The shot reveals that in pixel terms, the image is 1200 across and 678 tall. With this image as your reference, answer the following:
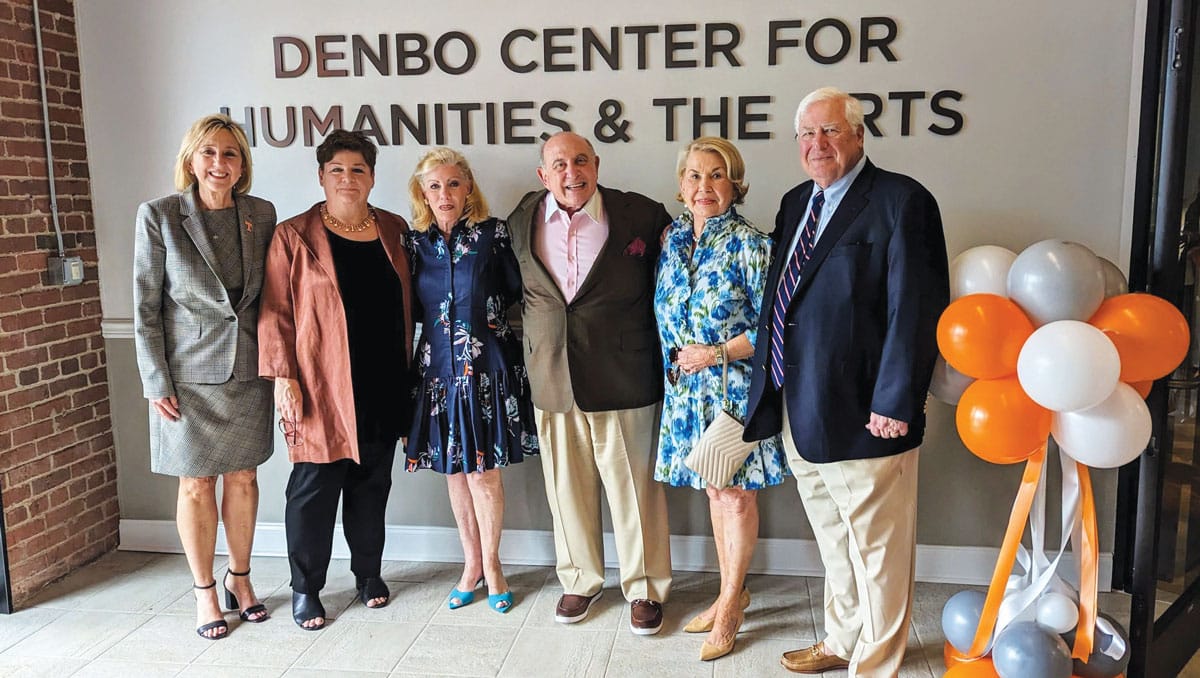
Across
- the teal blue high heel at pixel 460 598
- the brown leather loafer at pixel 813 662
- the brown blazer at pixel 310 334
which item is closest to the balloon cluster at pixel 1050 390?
the brown leather loafer at pixel 813 662

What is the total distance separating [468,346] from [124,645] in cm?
151

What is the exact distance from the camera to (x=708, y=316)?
2697mm

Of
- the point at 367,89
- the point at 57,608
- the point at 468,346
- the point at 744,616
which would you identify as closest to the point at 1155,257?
the point at 744,616

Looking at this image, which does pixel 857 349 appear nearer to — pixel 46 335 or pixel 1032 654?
pixel 1032 654

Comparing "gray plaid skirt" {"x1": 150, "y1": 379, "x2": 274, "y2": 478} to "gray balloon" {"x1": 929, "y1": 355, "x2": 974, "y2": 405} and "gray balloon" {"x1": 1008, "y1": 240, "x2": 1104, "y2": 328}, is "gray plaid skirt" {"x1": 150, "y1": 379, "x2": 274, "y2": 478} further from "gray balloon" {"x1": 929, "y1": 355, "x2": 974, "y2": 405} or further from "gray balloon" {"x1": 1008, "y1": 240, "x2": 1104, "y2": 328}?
"gray balloon" {"x1": 1008, "y1": 240, "x2": 1104, "y2": 328}

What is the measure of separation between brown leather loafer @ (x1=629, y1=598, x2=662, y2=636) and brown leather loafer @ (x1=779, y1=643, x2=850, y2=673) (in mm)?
443

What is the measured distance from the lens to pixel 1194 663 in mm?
2773

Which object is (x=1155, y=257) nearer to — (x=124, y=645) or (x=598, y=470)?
(x=598, y=470)

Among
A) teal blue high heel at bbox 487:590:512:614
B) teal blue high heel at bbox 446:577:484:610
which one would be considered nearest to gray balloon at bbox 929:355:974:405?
teal blue high heel at bbox 487:590:512:614

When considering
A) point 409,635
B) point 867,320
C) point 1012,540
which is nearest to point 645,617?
point 409,635

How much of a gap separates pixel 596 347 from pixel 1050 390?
1.31 m

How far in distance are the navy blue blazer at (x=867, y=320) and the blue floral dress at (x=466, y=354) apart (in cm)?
102

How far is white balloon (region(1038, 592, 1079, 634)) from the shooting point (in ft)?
7.91

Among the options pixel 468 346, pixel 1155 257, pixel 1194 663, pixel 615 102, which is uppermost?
pixel 615 102
